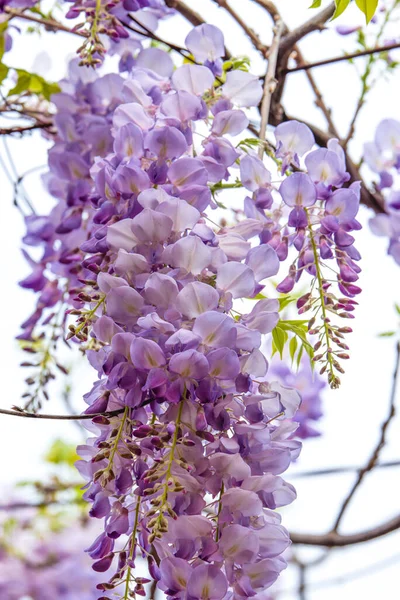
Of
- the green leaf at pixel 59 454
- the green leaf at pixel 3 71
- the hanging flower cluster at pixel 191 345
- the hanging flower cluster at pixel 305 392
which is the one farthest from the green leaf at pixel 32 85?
the green leaf at pixel 59 454

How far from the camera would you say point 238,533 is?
0.50 meters

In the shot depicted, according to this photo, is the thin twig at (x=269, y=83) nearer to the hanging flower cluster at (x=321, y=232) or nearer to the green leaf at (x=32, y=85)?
the hanging flower cluster at (x=321, y=232)

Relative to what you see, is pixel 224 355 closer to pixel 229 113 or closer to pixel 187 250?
pixel 187 250

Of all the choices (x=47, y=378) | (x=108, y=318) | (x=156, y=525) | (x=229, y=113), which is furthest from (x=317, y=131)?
(x=156, y=525)

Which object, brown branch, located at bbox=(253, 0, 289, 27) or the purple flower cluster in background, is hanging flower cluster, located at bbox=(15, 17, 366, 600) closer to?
brown branch, located at bbox=(253, 0, 289, 27)

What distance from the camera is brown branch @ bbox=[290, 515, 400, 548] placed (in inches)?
38.9

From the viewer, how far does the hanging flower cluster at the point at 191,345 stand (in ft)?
1.64

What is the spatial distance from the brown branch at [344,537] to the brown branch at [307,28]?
63cm

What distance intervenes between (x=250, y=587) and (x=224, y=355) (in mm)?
163

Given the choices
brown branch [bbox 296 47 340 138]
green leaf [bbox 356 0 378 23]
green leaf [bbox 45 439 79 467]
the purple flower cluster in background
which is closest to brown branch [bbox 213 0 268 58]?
brown branch [bbox 296 47 340 138]

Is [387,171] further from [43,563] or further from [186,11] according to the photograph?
[43,563]

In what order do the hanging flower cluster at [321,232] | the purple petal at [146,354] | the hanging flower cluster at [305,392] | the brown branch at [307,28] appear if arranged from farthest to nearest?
the hanging flower cluster at [305,392] < the brown branch at [307,28] < the hanging flower cluster at [321,232] < the purple petal at [146,354]

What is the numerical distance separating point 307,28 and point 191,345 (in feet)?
1.97

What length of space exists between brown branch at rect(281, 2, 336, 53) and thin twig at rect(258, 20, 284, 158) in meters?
0.01
